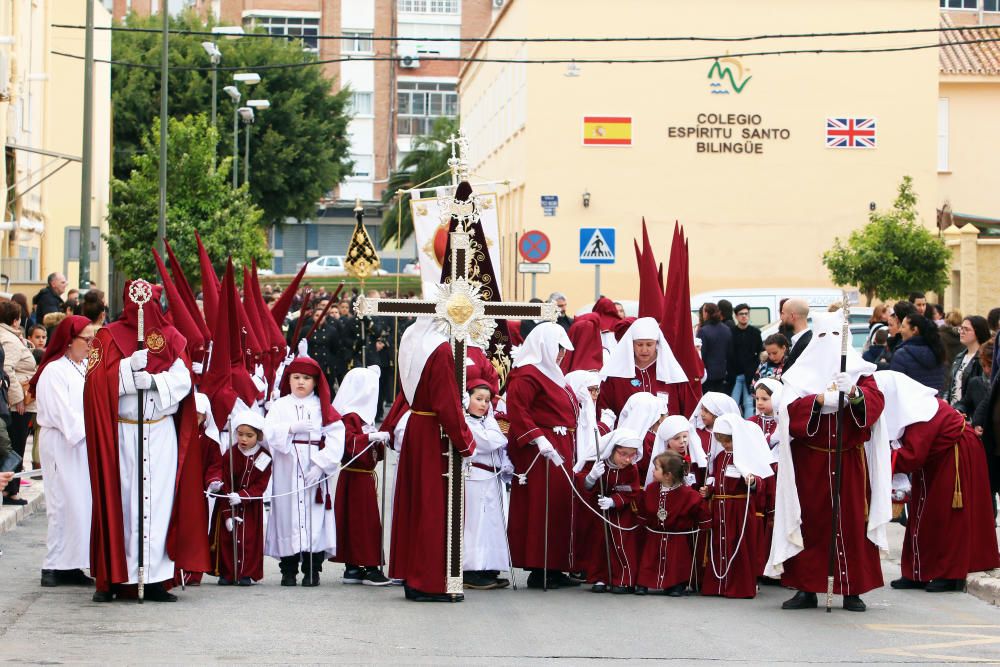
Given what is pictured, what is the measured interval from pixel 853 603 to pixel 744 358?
34.7ft

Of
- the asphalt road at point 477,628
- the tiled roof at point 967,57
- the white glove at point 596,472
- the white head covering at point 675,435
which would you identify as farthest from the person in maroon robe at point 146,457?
the tiled roof at point 967,57

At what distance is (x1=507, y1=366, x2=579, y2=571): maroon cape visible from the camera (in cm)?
1178

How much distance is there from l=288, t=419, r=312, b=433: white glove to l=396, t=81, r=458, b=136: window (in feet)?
229

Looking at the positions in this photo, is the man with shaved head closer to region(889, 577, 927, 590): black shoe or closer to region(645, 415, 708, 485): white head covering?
region(889, 577, 927, 590): black shoe

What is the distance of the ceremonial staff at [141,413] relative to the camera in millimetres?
10484

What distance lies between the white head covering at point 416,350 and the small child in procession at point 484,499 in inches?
29.9

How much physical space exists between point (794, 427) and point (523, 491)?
2.16m

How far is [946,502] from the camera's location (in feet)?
38.1

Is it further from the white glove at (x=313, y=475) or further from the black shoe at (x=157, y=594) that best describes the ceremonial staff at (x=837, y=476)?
the black shoe at (x=157, y=594)

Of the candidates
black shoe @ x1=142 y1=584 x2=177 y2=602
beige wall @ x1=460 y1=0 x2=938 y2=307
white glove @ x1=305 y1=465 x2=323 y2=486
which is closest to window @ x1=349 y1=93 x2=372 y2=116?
beige wall @ x1=460 y1=0 x2=938 y2=307

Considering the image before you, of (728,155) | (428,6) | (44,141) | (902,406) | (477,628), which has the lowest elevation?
(477,628)

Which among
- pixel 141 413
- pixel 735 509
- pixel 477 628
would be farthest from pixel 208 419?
pixel 735 509

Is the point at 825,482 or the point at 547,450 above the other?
the point at 547,450

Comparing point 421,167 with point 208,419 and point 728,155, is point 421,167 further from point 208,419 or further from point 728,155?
point 208,419
